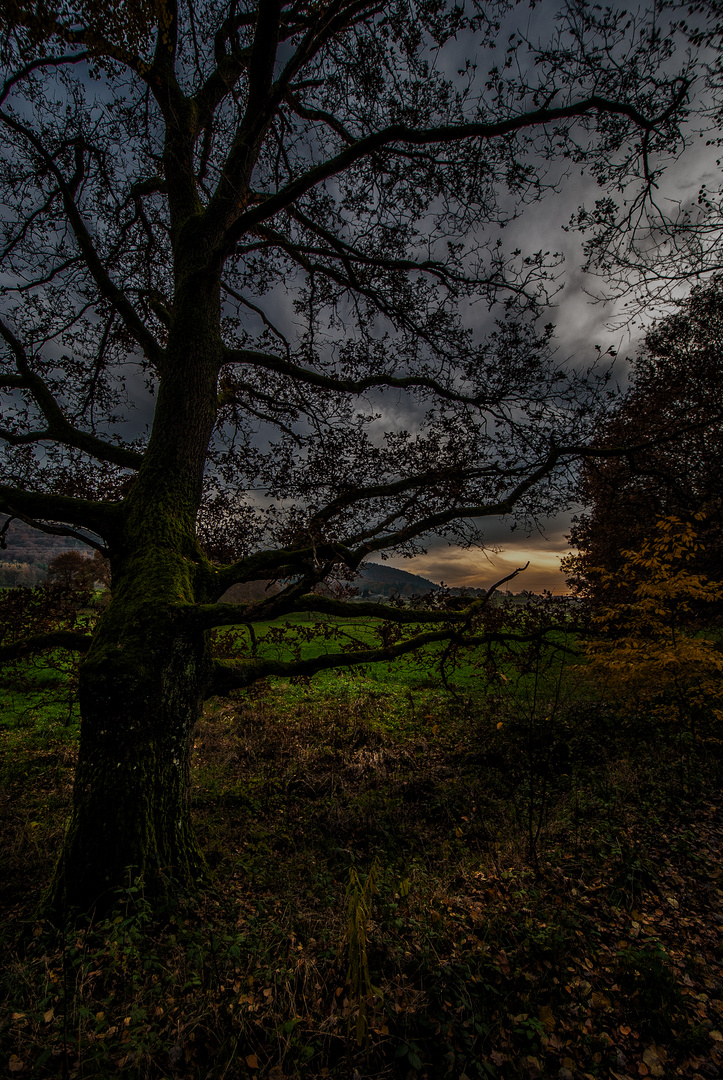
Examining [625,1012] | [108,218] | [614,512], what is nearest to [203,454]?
[108,218]

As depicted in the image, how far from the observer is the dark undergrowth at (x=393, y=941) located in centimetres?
230

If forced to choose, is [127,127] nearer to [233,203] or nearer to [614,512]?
[233,203]

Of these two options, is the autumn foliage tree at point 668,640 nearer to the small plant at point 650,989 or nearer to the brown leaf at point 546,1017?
the small plant at point 650,989

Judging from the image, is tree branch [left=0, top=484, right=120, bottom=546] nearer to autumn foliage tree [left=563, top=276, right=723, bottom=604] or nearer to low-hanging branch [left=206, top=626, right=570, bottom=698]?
low-hanging branch [left=206, top=626, right=570, bottom=698]

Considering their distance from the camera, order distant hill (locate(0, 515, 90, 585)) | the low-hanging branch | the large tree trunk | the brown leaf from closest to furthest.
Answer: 1. the brown leaf
2. the large tree trunk
3. the low-hanging branch
4. distant hill (locate(0, 515, 90, 585))

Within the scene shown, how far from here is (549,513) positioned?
5914 mm

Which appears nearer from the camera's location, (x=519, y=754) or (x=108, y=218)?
(x=108, y=218)

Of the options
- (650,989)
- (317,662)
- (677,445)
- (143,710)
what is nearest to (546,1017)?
(650,989)

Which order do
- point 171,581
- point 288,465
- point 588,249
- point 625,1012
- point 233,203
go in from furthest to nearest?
point 288,465 < point 233,203 < point 588,249 < point 171,581 < point 625,1012

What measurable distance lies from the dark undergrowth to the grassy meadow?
0.02m

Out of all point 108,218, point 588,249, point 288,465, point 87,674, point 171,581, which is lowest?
point 87,674

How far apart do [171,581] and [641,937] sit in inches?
207

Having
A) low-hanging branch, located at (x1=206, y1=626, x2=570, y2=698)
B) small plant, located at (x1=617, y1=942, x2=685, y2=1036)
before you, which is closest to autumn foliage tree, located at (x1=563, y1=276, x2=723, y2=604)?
low-hanging branch, located at (x1=206, y1=626, x2=570, y2=698)

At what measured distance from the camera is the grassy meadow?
2.31 m
